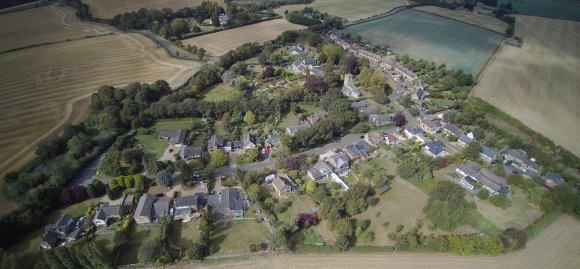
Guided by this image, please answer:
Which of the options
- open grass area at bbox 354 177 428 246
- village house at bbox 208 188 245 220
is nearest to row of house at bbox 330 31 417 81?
open grass area at bbox 354 177 428 246

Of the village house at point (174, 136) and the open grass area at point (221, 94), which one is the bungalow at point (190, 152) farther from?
the open grass area at point (221, 94)

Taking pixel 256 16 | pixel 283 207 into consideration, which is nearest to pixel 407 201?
pixel 283 207

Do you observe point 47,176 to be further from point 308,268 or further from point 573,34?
point 573,34

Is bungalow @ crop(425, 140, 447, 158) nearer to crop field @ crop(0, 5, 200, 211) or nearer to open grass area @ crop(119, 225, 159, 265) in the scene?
open grass area @ crop(119, 225, 159, 265)

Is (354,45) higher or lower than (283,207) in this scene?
higher

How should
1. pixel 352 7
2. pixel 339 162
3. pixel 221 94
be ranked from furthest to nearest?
pixel 352 7
pixel 221 94
pixel 339 162

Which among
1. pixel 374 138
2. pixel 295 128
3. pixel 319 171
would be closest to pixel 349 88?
pixel 374 138

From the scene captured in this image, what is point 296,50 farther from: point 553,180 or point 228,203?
point 553,180
